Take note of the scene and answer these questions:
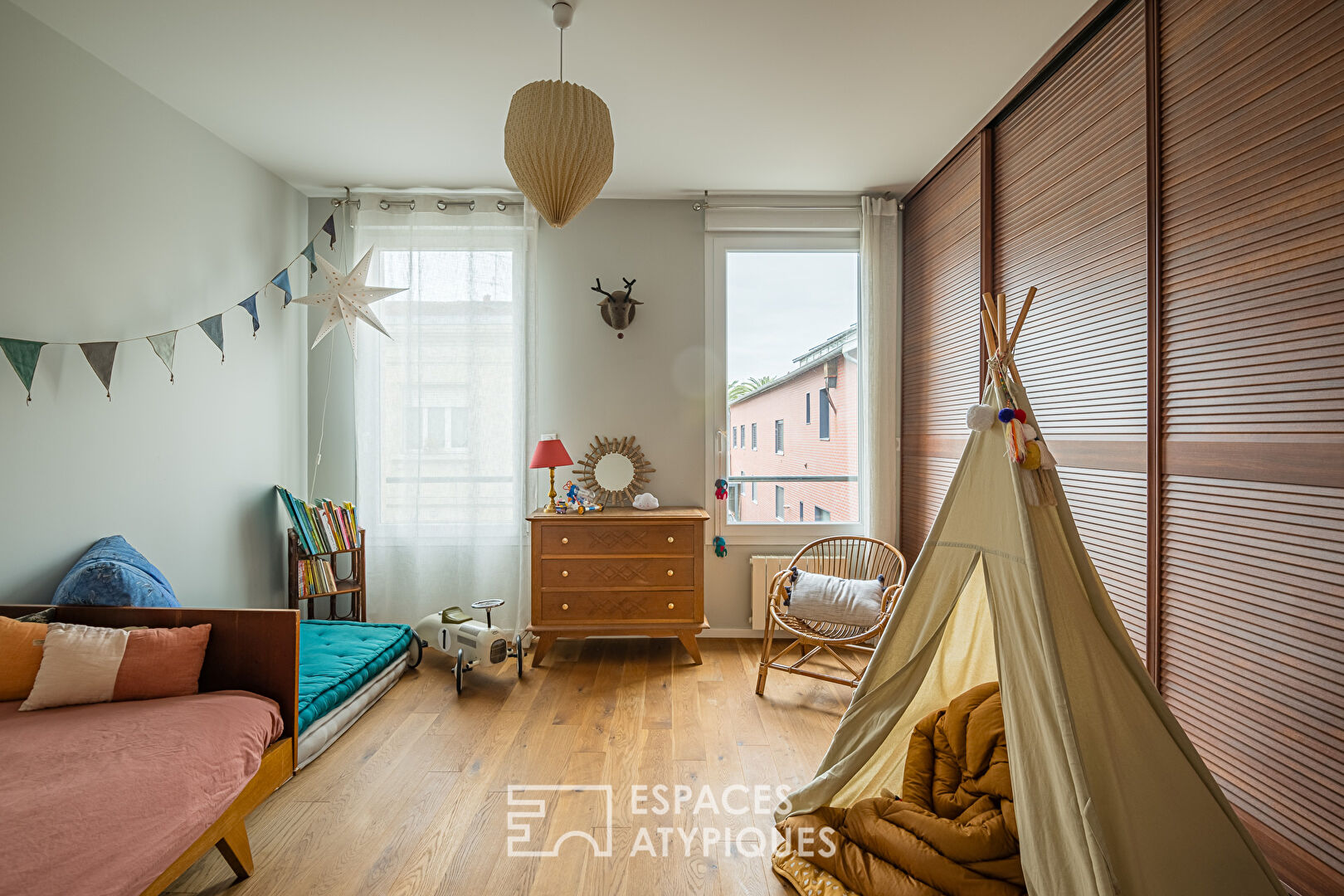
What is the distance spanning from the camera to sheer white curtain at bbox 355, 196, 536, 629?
3953 millimetres

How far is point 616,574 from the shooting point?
364 centimetres

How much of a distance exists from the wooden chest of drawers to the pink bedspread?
1644 mm

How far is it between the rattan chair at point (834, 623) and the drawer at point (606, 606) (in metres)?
0.60

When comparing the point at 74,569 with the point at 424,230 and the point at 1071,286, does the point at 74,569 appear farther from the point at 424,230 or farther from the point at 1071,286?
the point at 1071,286

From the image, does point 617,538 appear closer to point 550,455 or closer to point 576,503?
point 576,503

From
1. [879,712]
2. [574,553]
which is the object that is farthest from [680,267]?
[879,712]

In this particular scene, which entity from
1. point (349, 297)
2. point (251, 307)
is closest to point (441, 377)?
point (349, 297)

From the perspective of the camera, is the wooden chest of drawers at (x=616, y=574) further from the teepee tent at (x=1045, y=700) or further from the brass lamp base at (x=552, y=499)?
the teepee tent at (x=1045, y=700)

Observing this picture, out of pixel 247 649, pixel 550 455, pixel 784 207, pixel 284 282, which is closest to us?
pixel 247 649

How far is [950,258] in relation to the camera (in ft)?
11.5

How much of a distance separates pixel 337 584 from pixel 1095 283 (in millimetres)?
3939

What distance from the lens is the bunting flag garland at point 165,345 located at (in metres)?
2.78

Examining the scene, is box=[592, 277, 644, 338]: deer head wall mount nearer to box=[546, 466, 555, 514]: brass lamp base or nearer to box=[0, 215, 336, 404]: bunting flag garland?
box=[546, 466, 555, 514]: brass lamp base

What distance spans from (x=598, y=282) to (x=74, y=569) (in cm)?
281
